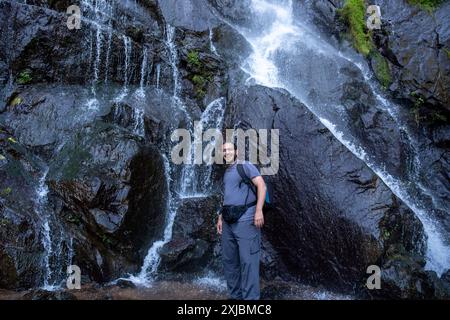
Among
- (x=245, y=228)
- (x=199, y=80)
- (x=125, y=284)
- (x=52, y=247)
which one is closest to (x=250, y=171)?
(x=245, y=228)

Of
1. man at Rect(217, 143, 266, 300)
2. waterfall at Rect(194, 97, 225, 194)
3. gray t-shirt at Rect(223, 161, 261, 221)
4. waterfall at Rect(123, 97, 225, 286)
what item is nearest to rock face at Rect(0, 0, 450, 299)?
waterfall at Rect(123, 97, 225, 286)

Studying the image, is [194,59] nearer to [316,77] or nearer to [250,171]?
[316,77]

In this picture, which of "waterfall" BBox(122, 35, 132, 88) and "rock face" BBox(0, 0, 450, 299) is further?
"waterfall" BBox(122, 35, 132, 88)

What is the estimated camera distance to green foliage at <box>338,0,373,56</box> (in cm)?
1355

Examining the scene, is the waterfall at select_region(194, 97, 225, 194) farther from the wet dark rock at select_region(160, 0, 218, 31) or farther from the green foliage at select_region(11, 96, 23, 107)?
the green foliage at select_region(11, 96, 23, 107)

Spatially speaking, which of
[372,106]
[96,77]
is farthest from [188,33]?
[372,106]

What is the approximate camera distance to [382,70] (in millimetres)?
Answer: 12891

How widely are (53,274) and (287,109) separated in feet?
19.4

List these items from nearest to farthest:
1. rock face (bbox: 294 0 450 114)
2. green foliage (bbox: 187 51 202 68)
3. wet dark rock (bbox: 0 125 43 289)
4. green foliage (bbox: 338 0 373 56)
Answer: wet dark rock (bbox: 0 125 43 289) → rock face (bbox: 294 0 450 114) → green foliage (bbox: 187 51 202 68) → green foliage (bbox: 338 0 373 56)

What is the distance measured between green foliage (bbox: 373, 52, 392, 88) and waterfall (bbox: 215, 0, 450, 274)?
0.32 m

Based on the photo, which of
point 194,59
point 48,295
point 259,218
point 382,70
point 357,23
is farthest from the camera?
point 357,23

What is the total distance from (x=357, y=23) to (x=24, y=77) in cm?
1030

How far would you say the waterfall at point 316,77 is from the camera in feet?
33.3

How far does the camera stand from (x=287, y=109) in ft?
31.2
